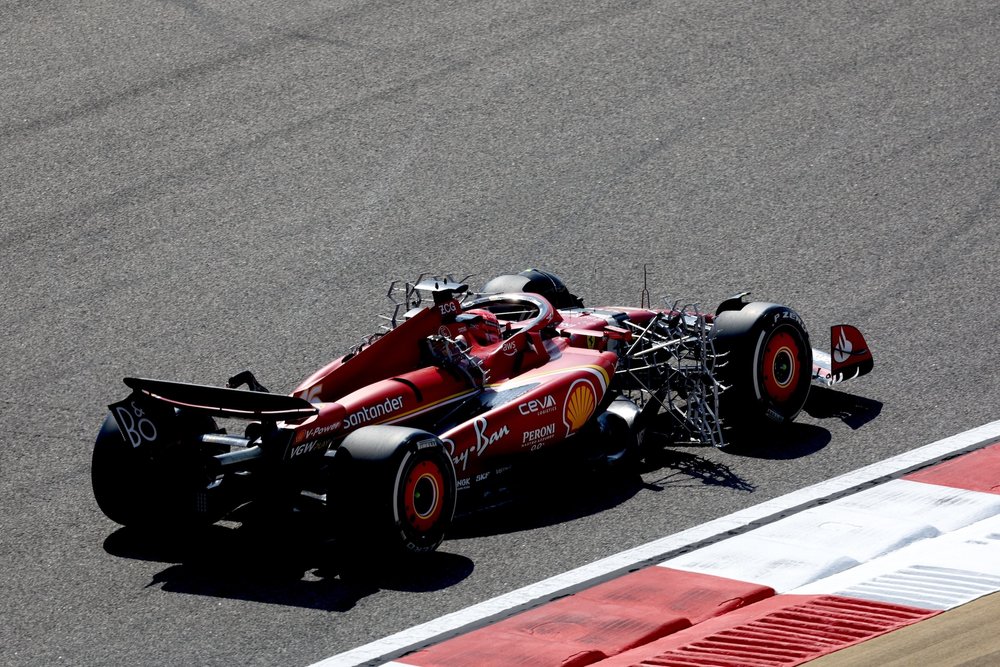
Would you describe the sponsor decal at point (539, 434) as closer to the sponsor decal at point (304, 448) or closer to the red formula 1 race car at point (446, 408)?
the red formula 1 race car at point (446, 408)

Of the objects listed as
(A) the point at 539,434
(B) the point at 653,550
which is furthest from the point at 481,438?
(B) the point at 653,550

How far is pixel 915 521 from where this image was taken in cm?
820

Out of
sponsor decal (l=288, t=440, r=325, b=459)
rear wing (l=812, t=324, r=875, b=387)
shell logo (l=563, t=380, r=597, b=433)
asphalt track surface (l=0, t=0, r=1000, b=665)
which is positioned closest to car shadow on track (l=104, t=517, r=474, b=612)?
asphalt track surface (l=0, t=0, r=1000, b=665)

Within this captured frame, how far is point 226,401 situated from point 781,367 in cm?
378

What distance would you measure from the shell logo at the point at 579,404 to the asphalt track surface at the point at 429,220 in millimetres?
375

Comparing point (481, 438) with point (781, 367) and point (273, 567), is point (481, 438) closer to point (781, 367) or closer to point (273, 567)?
point (273, 567)

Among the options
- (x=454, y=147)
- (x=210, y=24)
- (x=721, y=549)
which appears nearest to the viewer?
(x=721, y=549)

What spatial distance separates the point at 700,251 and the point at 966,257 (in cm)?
226

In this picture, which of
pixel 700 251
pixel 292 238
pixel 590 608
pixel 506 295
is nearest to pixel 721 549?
pixel 590 608

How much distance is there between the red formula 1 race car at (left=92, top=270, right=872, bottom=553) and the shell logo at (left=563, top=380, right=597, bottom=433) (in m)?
0.01

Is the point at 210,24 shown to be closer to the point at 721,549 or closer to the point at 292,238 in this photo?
the point at 292,238

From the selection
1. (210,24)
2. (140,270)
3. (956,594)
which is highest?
(210,24)

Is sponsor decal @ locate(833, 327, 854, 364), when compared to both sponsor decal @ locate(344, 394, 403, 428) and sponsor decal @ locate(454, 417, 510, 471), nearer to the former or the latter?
sponsor decal @ locate(454, 417, 510, 471)

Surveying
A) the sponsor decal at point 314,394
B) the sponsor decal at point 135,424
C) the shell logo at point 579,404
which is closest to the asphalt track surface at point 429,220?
the shell logo at point 579,404
